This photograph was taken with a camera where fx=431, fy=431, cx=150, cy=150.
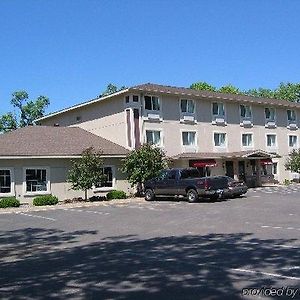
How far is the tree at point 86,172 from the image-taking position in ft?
89.2

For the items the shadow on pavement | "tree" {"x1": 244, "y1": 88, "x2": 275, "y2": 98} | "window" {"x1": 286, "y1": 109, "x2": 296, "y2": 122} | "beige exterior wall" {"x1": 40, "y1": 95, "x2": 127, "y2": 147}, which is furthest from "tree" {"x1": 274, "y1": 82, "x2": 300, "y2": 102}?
the shadow on pavement

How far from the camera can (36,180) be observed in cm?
2811

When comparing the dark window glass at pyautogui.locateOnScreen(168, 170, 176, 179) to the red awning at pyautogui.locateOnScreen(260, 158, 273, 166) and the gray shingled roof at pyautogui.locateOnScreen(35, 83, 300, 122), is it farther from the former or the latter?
the red awning at pyautogui.locateOnScreen(260, 158, 273, 166)

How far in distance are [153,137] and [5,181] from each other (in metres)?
12.0

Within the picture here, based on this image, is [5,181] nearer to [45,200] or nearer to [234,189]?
[45,200]

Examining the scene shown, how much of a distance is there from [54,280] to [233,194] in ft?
64.0

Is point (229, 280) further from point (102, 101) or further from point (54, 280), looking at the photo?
point (102, 101)

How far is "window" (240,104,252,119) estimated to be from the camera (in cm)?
4103

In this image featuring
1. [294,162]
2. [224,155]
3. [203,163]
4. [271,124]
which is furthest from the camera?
[271,124]

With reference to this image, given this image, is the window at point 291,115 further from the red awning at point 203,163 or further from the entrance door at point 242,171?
the red awning at point 203,163

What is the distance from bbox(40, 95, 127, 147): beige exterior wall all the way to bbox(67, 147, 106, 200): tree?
583 centimetres

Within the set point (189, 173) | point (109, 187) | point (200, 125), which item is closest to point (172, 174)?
point (189, 173)

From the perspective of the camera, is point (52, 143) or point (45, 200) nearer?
point (45, 200)

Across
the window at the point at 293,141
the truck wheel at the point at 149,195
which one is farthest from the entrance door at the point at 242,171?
the truck wheel at the point at 149,195
